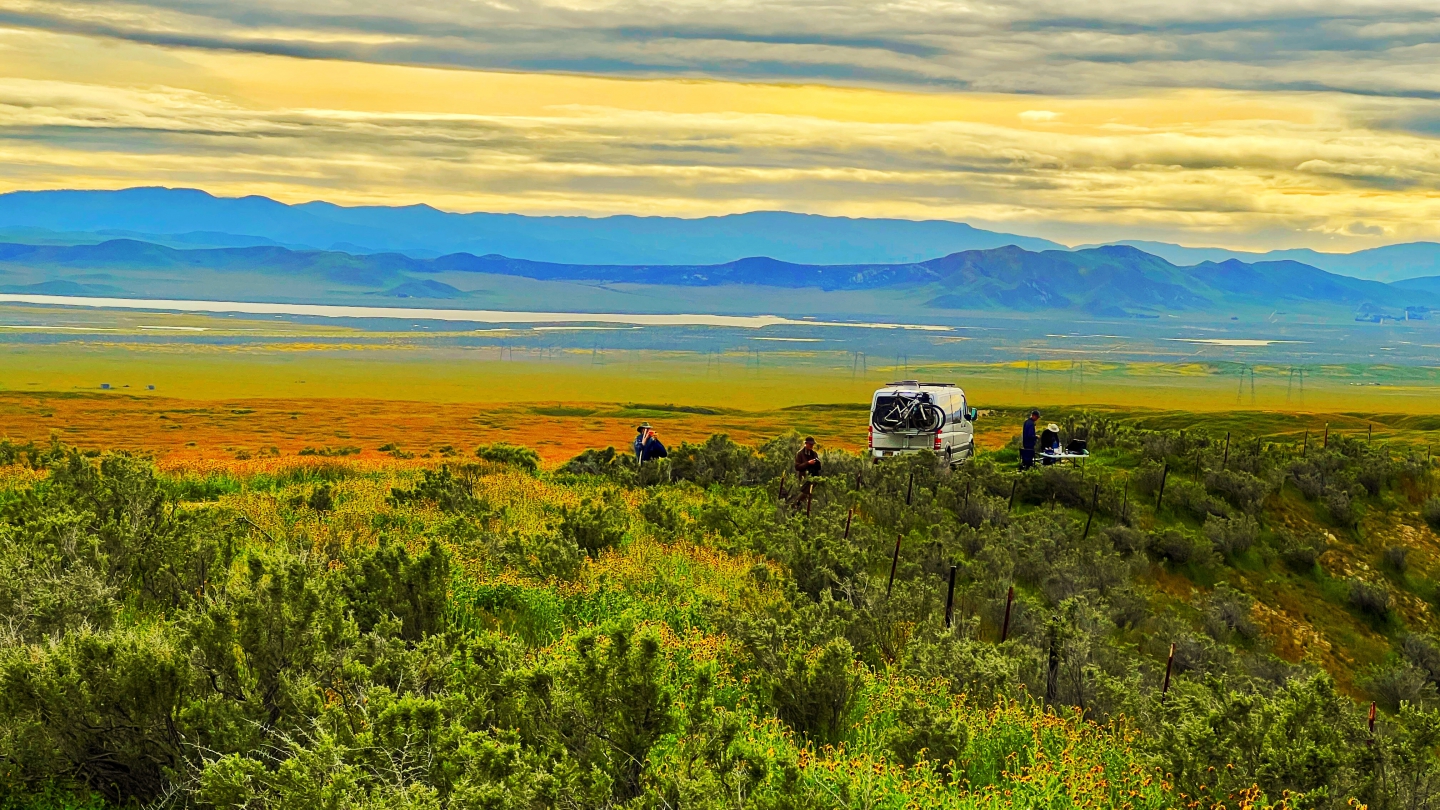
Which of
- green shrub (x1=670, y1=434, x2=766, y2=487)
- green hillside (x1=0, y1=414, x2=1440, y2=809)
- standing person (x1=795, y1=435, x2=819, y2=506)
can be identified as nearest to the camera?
green hillside (x1=0, y1=414, x2=1440, y2=809)

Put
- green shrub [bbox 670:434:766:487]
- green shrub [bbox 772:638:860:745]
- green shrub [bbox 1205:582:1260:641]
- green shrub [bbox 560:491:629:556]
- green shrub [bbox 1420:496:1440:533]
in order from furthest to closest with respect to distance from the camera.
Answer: green shrub [bbox 1420:496:1440:533] < green shrub [bbox 670:434:766:487] < green shrub [bbox 1205:582:1260:641] < green shrub [bbox 560:491:629:556] < green shrub [bbox 772:638:860:745]

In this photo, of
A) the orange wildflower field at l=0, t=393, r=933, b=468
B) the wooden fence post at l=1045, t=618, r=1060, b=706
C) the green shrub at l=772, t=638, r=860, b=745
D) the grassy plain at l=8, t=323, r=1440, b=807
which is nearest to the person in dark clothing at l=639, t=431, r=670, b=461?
the grassy plain at l=8, t=323, r=1440, b=807

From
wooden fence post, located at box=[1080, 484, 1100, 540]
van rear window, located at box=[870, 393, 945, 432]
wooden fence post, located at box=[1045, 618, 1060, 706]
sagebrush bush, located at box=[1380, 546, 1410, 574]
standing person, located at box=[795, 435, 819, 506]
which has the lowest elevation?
sagebrush bush, located at box=[1380, 546, 1410, 574]

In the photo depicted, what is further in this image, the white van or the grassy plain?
the white van

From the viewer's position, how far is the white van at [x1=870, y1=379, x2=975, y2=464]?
2655 centimetres

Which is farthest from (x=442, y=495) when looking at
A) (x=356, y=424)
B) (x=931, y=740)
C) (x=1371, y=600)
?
(x=356, y=424)

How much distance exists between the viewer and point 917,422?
1051 inches

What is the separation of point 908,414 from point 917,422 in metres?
0.29

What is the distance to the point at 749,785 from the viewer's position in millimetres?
6598

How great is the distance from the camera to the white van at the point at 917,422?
87.1 feet

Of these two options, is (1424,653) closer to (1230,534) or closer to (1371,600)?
(1371,600)

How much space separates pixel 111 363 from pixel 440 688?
560 ft

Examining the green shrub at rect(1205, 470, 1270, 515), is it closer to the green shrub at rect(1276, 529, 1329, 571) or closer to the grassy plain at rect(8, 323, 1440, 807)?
the grassy plain at rect(8, 323, 1440, 807)

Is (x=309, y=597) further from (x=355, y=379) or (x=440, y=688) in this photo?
(x=355, y=379)
